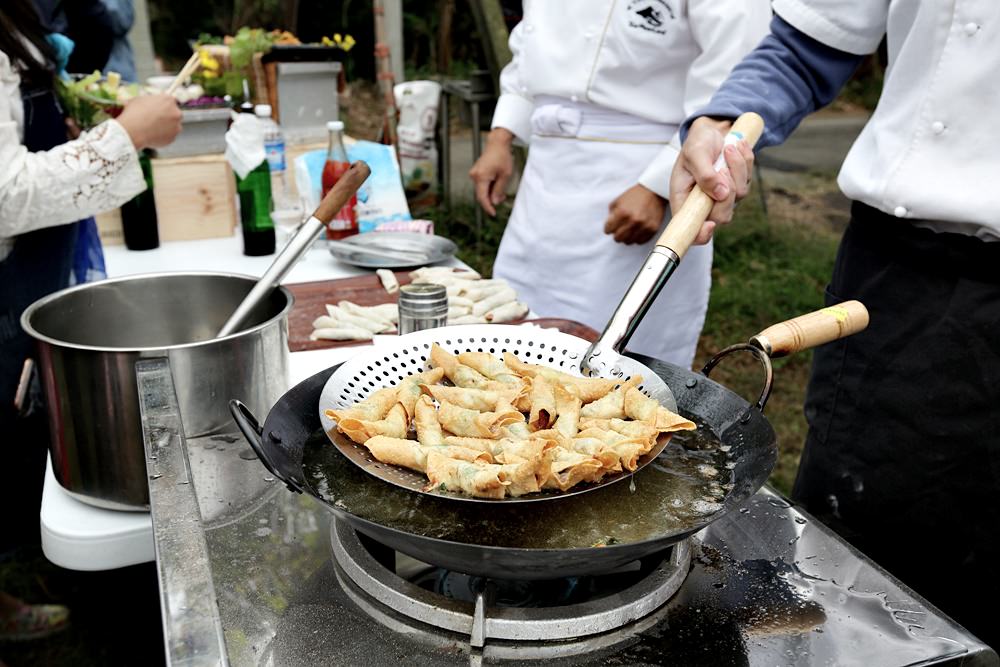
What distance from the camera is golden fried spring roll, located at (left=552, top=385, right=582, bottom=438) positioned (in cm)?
101

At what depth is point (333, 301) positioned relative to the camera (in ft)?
6.65

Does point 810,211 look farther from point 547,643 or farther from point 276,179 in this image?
point 547,643

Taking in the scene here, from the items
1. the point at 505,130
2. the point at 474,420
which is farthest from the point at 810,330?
the point at 505,130

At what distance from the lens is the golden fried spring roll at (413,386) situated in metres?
1.07

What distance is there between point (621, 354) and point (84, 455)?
2.52 feet

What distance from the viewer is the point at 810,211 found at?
25.8 feet

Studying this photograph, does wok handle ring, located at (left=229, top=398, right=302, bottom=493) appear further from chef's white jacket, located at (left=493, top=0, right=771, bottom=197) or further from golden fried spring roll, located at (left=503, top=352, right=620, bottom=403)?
chef's white jacket, located at (left=493, top=0, right=771, bottom=197)

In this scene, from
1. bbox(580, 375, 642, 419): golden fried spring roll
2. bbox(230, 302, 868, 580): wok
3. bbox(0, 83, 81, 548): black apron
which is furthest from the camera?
bbox(0, 83, 81, 548): black apron

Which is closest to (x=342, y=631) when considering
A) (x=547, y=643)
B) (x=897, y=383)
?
(x=547, y=643)

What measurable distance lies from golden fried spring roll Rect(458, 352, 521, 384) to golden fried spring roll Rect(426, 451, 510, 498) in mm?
255

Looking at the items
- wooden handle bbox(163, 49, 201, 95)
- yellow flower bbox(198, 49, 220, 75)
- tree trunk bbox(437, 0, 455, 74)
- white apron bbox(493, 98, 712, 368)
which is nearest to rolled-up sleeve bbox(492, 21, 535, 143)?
white apron bbox(493, 98, 712, 368)

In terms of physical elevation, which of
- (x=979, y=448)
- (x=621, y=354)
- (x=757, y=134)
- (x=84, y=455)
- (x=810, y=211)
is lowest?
(x=810, y=211)

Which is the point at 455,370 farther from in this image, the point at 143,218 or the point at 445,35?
the point at 445,35

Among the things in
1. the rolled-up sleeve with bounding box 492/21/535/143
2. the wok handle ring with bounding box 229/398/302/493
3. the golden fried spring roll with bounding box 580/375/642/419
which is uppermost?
the rolled-up sleeve with bounding box 492/21/535/143
